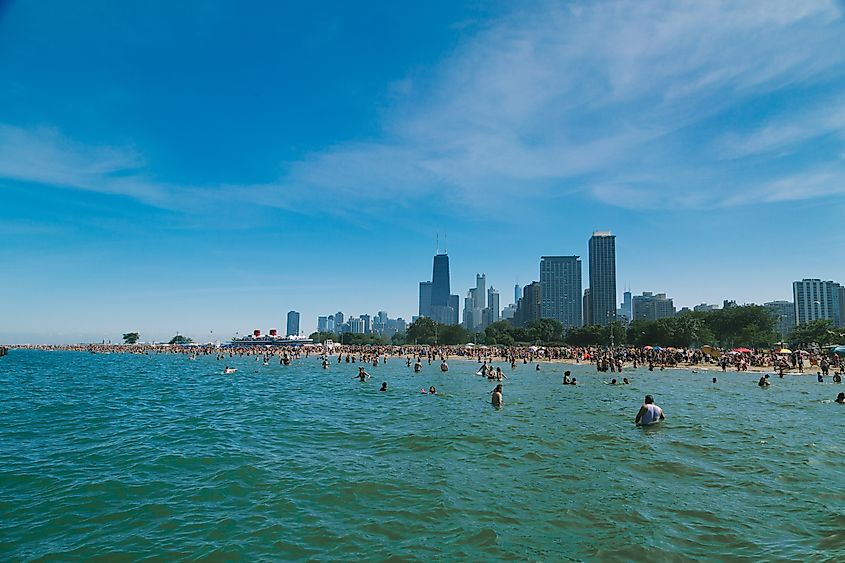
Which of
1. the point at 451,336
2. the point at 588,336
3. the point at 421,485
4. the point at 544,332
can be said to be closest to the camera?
the point at 421,485

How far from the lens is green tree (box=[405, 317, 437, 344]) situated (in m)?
154

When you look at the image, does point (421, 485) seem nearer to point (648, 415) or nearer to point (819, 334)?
point (648, 415)

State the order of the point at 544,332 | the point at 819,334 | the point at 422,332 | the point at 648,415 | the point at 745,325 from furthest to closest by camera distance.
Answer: the point at 422,332
the point at 544,332
the point at 745,325
the point at 819,334
the point at 648,415

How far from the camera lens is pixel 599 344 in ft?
378

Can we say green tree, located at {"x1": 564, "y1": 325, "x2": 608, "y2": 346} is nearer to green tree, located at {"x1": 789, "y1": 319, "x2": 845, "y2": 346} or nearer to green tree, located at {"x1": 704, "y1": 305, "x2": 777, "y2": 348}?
green tree, located at {"x1": 704, "y1": 305, "x2": 777, "y2": 348}

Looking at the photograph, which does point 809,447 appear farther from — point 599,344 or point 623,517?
point 599,344

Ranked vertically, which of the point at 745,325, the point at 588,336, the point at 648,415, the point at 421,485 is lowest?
the point at 421,485

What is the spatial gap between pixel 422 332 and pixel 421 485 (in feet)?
470

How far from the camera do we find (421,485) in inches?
484

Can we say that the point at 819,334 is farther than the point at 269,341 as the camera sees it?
No

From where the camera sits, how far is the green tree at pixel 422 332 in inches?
6048

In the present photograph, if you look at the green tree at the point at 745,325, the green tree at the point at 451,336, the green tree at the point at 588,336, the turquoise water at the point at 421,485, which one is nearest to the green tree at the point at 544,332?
the green tree at the point at 588,336

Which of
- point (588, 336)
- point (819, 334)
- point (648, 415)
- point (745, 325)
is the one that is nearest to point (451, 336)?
point (588, 336)

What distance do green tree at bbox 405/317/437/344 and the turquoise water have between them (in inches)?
5098
